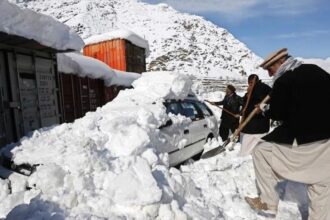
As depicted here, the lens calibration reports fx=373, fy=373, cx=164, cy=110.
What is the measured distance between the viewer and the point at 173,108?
704 cm

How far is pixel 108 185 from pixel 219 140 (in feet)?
18.0

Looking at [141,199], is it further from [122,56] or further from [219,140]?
[122,56]

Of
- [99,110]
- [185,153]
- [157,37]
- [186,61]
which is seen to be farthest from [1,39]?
[157,37]

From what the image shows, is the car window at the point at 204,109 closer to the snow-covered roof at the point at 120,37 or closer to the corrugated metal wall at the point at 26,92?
the corrugated metal wall at the point at 26,92

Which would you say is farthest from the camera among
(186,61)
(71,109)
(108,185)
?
(186,61)

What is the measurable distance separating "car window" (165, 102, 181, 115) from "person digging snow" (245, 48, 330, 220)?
309 cm

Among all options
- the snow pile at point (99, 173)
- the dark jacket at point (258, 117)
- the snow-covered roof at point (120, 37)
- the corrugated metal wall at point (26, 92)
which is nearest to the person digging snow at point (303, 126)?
the snow pile at point (99, 173)

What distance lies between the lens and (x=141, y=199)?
156 inches

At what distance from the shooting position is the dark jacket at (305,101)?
357 cm

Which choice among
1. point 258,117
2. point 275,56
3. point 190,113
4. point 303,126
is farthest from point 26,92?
point 303,126

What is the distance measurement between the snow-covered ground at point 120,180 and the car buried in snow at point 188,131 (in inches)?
10.1

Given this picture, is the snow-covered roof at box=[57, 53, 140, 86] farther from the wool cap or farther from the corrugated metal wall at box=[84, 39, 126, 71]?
the wool cap

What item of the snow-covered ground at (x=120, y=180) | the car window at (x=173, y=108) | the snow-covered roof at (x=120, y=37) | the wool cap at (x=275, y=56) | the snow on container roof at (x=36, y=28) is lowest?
the snow-covered ground at (x=120, y=180)

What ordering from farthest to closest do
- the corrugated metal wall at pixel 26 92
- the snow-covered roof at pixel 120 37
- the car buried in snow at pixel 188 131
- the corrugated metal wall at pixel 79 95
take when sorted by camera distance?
the snow-covered roof at pixel 120 37
the corrugated metal wall at pixel 79 95
the corrugated metal wall at pixel 26 92
the car buried in snow at pixel 188 131
